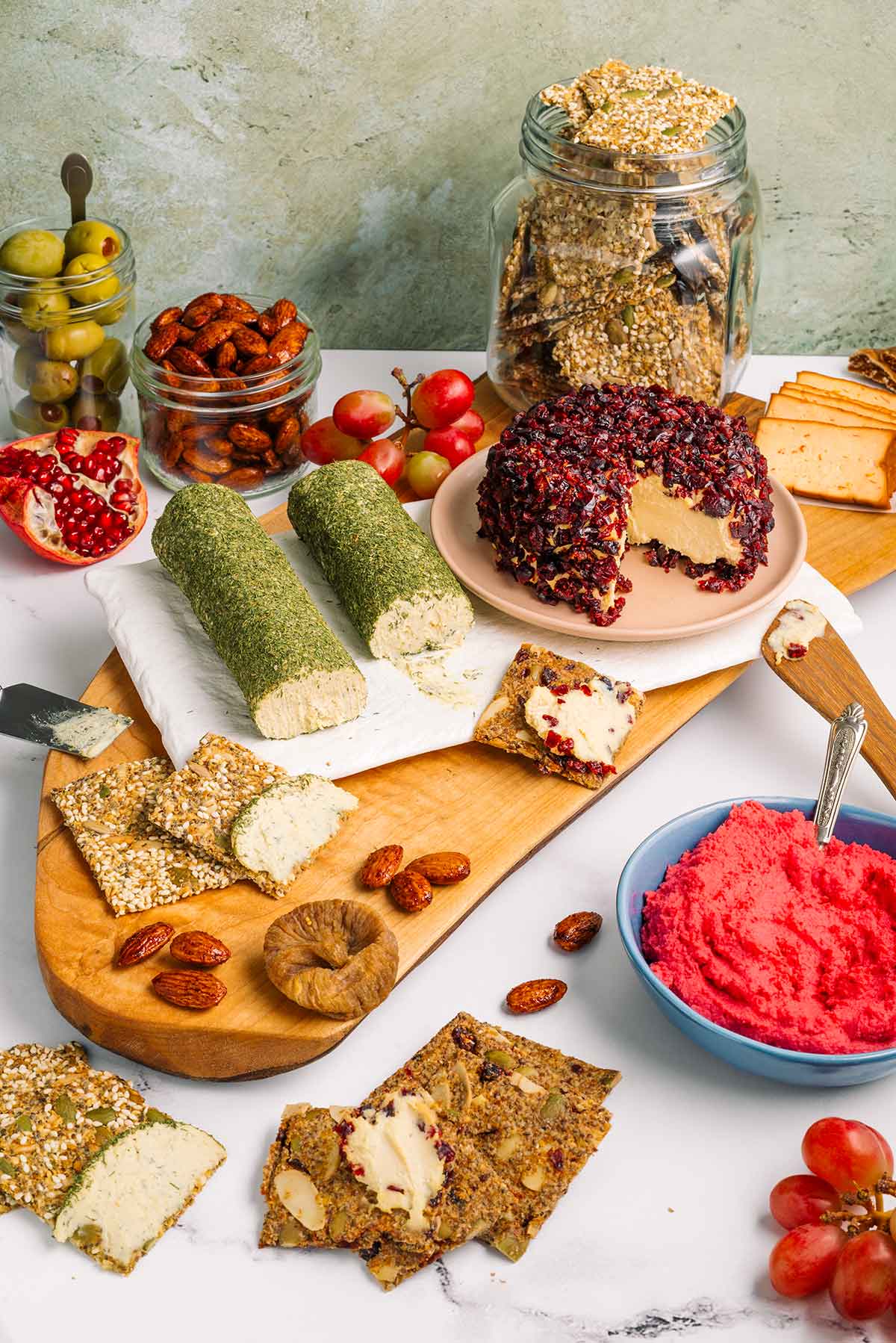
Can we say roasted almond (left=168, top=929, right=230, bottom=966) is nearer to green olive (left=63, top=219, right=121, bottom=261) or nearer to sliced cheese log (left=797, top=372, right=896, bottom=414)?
green olive (left=63, top=219, right=121, bottom=261)

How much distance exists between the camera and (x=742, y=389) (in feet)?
9.23

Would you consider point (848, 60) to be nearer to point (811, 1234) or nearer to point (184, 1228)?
point (811, 1234)

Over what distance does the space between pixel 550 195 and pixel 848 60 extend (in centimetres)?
79

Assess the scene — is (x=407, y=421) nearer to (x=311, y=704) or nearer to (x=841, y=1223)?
(x=311, y=704)

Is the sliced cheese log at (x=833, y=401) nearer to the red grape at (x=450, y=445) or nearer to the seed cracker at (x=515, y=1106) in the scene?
the red grape at (x=450, y=445)

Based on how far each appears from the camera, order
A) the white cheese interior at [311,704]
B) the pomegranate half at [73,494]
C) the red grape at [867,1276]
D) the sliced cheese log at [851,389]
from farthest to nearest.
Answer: the sliced cheese log at [851,389] → the pomegranate half at [73,494] → the white cheese interior at [311,704] → the red grape at [867,1276]

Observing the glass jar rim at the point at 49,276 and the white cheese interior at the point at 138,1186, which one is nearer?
the white cheese interior at the point at 138,1186

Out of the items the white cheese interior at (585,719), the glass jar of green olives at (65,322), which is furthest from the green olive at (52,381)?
the white cheese interior at (585,719)

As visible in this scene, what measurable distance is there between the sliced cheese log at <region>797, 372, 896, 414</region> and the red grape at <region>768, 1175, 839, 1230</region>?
173cm

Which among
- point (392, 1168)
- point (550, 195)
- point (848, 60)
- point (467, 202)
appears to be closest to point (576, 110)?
point (550, 195)

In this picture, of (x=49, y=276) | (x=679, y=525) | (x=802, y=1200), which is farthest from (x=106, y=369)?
(x=802, y=1200)

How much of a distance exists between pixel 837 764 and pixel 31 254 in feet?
5.44

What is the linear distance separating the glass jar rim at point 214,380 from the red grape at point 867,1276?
1.70m

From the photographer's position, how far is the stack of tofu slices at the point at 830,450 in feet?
7.70
